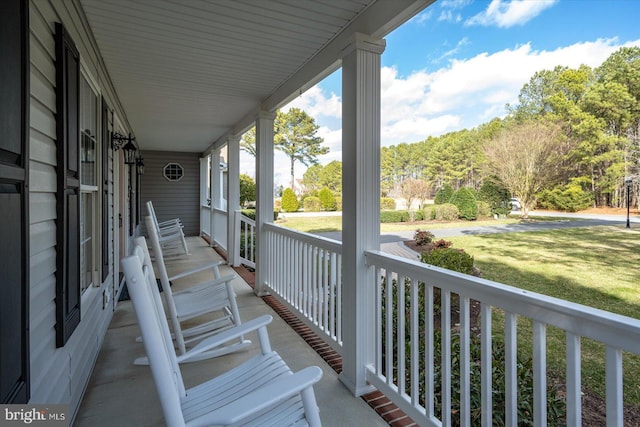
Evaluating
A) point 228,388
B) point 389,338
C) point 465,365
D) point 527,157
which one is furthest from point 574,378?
point 527,157

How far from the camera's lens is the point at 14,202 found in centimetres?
115

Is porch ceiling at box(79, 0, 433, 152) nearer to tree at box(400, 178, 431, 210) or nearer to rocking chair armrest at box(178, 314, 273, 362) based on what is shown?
tree at box(400, 178, 431, 210)

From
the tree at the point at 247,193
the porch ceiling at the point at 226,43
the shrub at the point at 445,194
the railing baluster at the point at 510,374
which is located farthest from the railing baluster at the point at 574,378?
the tree at the point at 247,193

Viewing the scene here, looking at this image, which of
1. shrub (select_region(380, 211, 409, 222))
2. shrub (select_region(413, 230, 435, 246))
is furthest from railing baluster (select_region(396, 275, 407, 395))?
shrub (select_region(380, 211, 409, 222))

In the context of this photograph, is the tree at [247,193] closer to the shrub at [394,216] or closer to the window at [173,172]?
the window at [173,172]

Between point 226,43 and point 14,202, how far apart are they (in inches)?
83.9

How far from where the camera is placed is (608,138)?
72.2 inches

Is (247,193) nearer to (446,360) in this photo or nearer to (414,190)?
(414,190)

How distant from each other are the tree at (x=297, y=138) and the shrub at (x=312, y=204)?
6499 millimetres

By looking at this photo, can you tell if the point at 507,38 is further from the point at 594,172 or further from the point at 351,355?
the point at 351,355

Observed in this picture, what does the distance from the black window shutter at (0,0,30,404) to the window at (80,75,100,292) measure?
1.28 m

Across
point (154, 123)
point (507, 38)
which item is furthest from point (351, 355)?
point (154, 123)

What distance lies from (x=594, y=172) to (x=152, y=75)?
3795 mm

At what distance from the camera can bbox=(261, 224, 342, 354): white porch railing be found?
2879 mm
